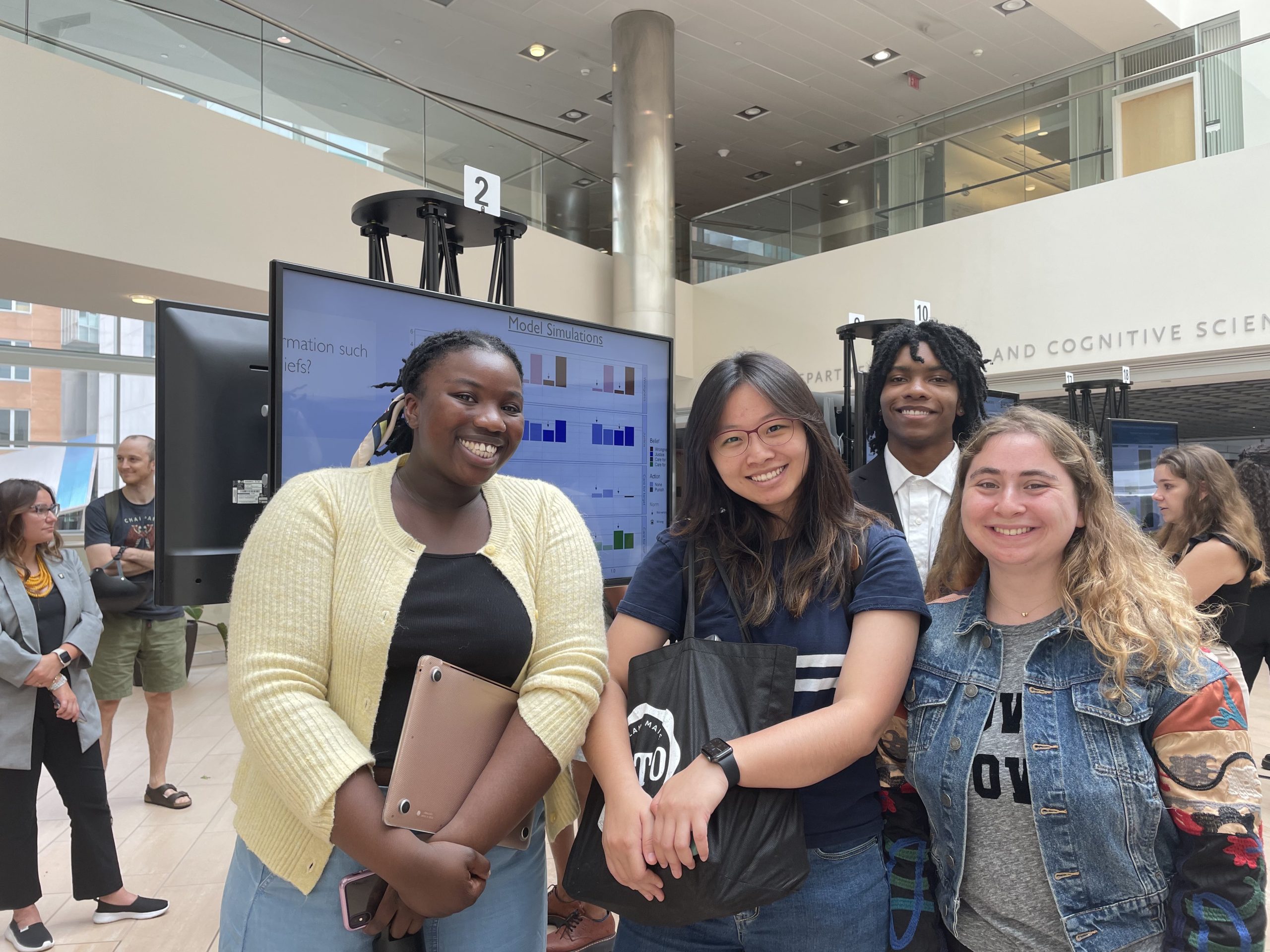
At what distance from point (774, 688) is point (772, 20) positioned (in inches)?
338

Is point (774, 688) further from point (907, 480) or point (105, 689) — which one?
point (105, 689)

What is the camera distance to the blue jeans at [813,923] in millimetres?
1238

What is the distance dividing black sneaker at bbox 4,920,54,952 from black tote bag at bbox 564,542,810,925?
2.60m

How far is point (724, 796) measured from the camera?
1.14 m

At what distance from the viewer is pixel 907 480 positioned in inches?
79.7

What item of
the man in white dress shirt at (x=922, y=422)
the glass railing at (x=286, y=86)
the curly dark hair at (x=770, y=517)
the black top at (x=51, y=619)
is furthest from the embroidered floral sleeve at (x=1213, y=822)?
the glass railing at (x=286, y=86)

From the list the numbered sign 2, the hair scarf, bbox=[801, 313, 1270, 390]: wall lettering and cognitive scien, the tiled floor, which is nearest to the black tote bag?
the hair scarf

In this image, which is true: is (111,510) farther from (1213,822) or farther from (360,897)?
(1213,822)

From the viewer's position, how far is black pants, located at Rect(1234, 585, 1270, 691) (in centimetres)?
413

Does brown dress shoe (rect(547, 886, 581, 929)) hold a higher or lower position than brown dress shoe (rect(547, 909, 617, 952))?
higher

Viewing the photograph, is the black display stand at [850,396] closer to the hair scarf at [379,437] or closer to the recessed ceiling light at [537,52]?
the hair scarf at [379,437]

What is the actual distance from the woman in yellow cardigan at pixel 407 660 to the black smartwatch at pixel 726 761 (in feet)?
0.75

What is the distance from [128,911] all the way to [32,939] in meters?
0.29

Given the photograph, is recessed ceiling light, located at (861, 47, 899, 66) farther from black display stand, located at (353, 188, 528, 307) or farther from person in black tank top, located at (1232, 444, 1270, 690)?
black display stand, located at (353, 188, 528, 307)
